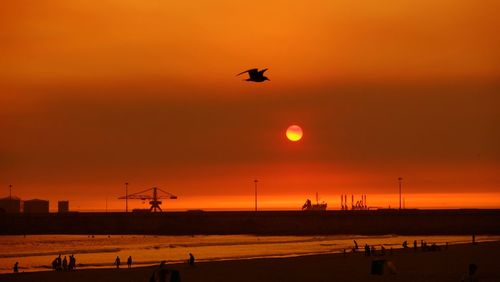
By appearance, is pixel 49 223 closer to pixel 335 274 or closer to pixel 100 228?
pixel 100 228

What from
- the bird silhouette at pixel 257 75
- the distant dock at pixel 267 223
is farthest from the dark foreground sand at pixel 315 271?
the distant dock at pixel 267 223

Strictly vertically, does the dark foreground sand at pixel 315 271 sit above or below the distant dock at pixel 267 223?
below

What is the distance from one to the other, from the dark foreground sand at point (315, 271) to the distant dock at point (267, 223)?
62.4 meters

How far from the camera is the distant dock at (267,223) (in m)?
131

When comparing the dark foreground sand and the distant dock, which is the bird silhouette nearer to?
the dark foreground sand

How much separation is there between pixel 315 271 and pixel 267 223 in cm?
8474

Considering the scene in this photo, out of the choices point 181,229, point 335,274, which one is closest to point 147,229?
point 181,229

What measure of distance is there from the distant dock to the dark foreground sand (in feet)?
205

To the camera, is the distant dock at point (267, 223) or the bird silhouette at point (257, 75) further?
the distant dock at point (267, 223)

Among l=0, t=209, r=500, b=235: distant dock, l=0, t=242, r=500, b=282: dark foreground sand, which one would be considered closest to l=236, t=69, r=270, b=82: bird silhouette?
l=0, t=242, r=500, b=282: dark foreground sand

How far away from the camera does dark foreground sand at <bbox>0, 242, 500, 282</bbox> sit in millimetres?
49375

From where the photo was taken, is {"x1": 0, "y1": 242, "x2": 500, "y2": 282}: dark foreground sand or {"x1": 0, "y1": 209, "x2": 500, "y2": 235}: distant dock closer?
{"x1": 0, "y1": 242, "x2": 500, "y2": 282}: dark foreground sand

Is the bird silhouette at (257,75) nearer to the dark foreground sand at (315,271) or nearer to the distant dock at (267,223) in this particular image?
the dark foreground sand at (315,271)

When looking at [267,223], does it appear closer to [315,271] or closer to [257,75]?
[315,271]
